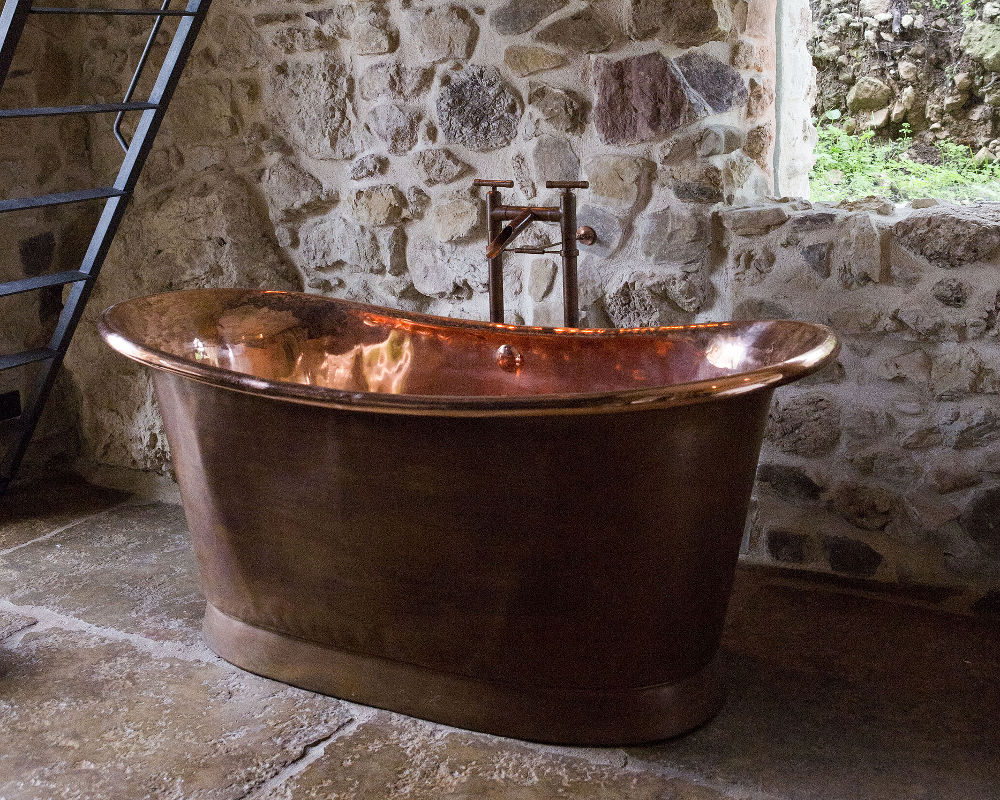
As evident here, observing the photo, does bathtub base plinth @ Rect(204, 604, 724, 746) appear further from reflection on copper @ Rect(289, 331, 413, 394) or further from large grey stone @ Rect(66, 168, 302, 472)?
large grey stone @ Rect(66, 168, 302, 472)

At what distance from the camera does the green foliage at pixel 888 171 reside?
2664mm

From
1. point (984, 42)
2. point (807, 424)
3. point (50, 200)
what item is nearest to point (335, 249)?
point (50, 200)

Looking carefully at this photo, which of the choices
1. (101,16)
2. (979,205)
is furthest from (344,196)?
(979,205)

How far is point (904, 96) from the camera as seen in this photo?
118 inches

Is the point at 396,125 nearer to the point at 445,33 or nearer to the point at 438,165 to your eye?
the point at 438,165

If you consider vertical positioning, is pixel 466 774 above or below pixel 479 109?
below

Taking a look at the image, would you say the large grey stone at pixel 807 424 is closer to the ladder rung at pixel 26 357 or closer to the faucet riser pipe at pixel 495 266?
the faucet riser pipe at pixel 495 266

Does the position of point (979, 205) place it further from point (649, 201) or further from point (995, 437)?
point (649, 201)

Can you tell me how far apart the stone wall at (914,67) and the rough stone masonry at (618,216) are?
29.0 inches

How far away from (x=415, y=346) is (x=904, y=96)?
1.66m

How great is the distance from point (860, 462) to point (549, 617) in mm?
947

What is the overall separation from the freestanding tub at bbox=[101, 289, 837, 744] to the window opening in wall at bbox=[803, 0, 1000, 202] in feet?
3.73

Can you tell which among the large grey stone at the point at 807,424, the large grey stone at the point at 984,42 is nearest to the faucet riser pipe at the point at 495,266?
the large grey stone at the point at 807,424

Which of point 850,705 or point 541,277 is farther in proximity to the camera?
point 541,277
